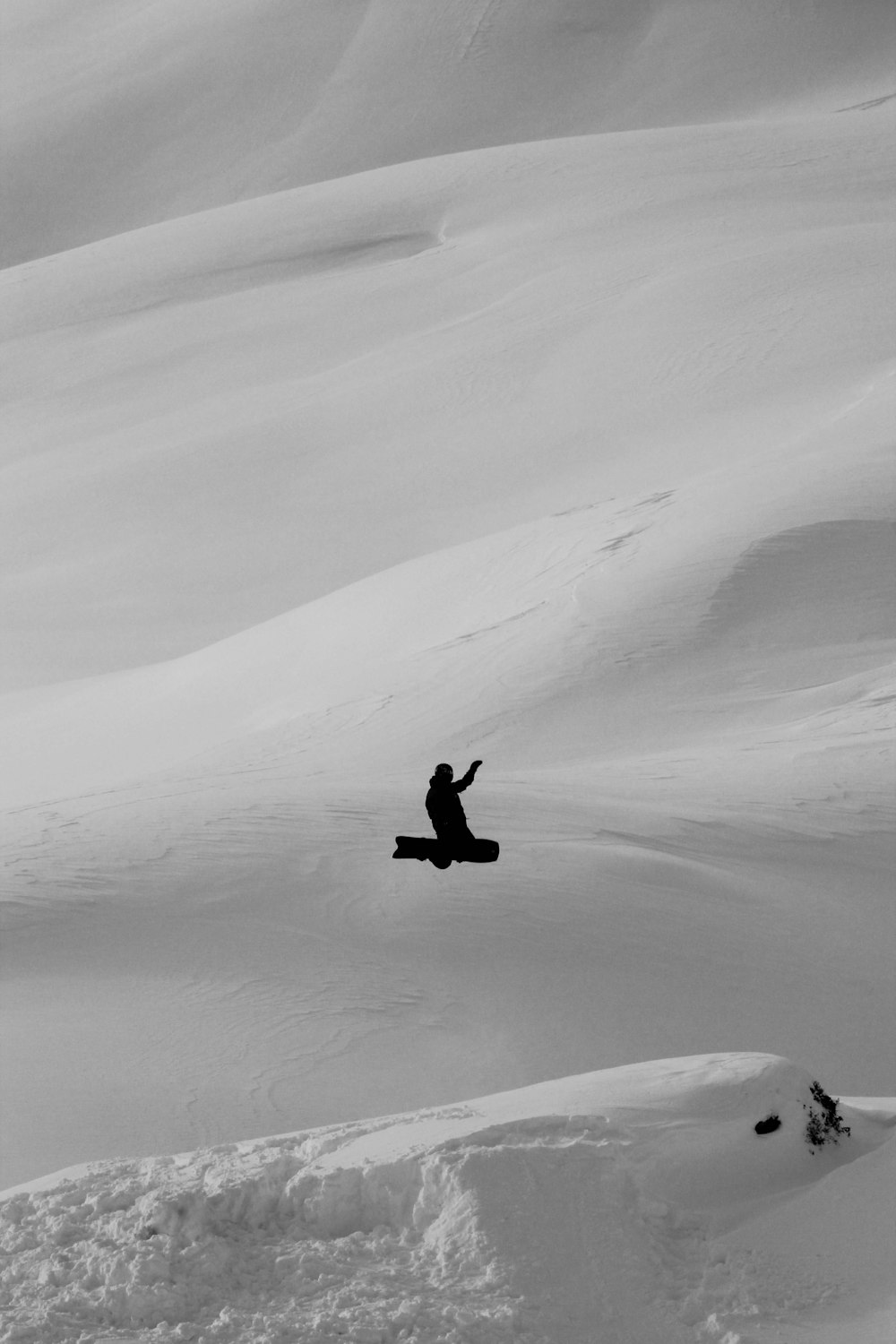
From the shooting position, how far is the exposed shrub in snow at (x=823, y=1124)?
6188 millimetres

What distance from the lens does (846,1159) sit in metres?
6.17

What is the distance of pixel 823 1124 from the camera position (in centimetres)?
627

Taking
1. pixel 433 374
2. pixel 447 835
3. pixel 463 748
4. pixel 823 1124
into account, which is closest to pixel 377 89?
pixel 433 374

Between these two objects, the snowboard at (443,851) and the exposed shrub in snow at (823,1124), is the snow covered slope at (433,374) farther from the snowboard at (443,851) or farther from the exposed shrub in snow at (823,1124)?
the snowboard at (443,851)

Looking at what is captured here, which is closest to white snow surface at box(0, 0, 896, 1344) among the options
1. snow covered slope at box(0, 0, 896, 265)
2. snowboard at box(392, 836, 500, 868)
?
snowboard at box(392, 836, 500, 868)

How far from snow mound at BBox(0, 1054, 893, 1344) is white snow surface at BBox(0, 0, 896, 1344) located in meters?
0.02

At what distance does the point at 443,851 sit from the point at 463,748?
792 centimetres

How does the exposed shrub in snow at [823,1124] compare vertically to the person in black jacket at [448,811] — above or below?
below

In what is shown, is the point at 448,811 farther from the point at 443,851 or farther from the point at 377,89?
the point at 377,89

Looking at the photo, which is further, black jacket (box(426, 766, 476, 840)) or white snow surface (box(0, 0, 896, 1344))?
white snow surface (box(0, 0, 896, 1344))

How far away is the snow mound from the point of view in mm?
4969

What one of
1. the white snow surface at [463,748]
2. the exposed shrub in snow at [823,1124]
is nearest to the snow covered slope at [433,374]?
the white snow surface at [463,748]

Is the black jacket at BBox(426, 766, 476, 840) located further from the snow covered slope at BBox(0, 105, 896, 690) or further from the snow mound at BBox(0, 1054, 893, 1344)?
the snow covered slope at BBox(0, 105, 896, 690)

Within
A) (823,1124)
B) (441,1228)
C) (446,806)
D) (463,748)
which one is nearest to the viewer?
(446,806)
